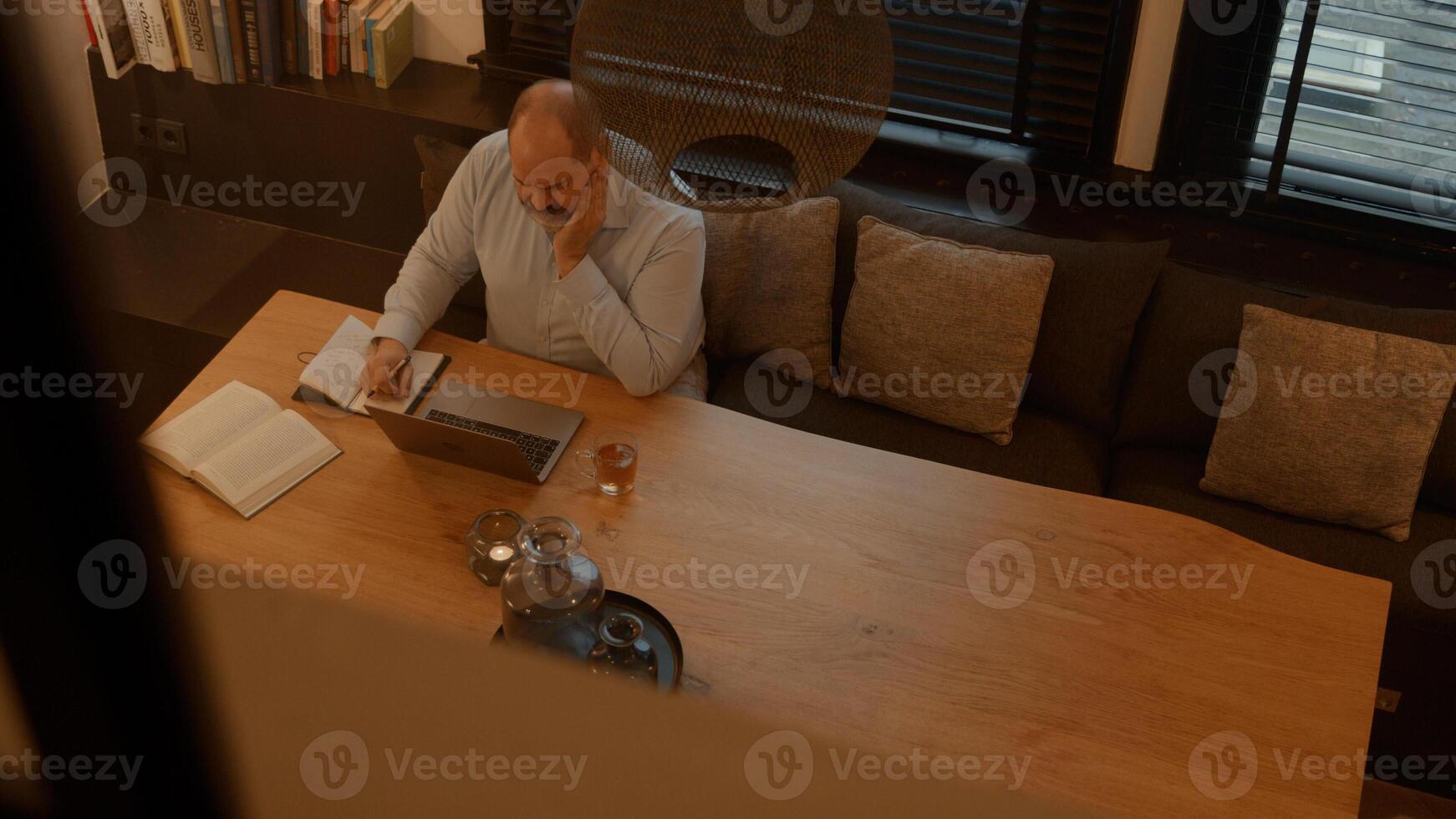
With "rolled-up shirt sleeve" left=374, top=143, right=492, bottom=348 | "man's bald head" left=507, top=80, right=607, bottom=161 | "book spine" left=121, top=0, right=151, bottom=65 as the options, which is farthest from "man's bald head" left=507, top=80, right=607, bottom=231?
"book spine" left=121, top=0, right=151, bottom=65

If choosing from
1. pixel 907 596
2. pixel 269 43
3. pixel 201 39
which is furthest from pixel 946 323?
pixel 201 39

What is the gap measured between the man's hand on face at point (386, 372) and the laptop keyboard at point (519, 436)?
3.7 inches

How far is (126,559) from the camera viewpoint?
0.59 ft

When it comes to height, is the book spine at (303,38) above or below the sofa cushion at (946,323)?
above

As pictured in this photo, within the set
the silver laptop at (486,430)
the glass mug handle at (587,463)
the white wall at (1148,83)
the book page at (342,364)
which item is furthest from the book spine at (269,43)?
the white wall at (1148,83)

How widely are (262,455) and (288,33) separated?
65.1 inches

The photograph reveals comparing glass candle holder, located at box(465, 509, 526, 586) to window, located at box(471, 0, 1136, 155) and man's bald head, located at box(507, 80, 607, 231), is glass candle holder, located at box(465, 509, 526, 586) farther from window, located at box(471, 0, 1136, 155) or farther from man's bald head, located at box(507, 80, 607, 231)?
window, located at box(471, 0, 1136, 155)

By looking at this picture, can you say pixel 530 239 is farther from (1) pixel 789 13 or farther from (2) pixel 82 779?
(2) pixel 82 779

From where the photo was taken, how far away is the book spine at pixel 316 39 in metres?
3.16

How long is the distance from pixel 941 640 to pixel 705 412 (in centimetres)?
63

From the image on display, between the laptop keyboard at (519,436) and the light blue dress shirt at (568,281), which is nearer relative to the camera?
the laptop keyboard at (519,436)

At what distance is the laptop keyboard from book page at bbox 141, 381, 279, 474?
29 cm

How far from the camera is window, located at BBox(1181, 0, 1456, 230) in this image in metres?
2.74

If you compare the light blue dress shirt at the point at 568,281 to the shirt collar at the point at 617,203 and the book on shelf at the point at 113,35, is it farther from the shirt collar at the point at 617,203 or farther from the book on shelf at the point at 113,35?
the book on shelf at the point at 113,35
